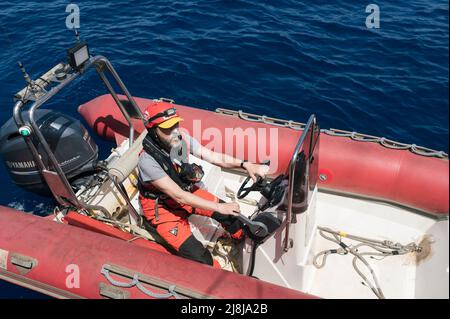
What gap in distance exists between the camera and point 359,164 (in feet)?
11.6

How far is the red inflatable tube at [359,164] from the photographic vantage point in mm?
3283

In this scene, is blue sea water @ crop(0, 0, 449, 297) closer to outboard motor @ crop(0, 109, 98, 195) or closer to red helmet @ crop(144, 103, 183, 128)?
outboard motor @ crop(0, 109, 98, 195)

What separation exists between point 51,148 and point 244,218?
6.60 feet

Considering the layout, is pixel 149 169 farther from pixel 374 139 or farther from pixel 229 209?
pixel 374 139

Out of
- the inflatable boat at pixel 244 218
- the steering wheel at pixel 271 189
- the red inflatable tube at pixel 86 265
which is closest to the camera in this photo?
the red inflatable tube at pixel 86 265

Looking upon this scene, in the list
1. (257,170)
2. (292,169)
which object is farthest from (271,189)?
(292,169)

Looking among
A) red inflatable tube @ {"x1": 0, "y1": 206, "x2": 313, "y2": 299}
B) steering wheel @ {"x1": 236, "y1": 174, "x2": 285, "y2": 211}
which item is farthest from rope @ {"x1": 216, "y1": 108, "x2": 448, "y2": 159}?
red inflatable tube @ {"x1": 0, "y1": 206, "x2": 313, "y2": 299}

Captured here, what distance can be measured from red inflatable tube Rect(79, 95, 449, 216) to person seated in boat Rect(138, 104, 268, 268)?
0.78m

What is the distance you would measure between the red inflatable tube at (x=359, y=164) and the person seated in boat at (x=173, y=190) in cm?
78

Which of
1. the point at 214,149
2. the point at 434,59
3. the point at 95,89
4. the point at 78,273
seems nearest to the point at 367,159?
the point at 214,149

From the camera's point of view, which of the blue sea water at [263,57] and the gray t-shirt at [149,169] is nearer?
the gray t-shirt at [149,169]

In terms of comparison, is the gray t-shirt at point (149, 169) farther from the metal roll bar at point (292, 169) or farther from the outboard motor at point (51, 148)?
the outboard motor at point (51, 148)

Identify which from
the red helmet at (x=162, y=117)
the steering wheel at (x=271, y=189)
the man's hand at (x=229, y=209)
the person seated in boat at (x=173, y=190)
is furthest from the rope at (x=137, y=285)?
the red helmet at (x=162, y=117)
